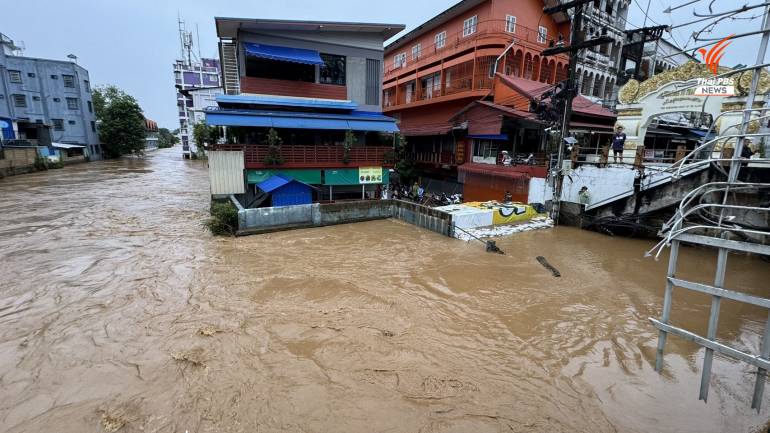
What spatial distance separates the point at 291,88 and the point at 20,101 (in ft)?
130

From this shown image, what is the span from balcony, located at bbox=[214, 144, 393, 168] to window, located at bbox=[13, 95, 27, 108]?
39678 millimetres

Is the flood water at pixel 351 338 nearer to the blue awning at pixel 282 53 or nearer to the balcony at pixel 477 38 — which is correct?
the blue awning at pixel 282 53

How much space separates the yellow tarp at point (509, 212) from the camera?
52.9 feet

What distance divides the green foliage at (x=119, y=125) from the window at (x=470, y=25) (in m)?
48.6

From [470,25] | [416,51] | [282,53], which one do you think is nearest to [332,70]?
[282,53]

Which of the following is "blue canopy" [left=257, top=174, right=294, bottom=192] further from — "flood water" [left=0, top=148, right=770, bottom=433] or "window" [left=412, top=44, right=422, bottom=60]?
"window" [left=412, top=44, right=422, bottom=60]

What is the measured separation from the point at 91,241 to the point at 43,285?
14.9ft

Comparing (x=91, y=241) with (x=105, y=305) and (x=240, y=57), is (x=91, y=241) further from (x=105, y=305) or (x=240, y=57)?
(x=240, y=57)

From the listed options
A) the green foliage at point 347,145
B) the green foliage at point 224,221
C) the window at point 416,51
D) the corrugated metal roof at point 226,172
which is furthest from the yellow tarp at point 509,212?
the window at point 416,51

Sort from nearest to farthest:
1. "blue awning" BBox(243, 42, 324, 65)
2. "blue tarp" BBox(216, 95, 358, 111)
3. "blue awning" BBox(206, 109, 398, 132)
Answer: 1. "blue awning" BBox(206, 109, 398, 132)
2. "blue tarp" BBox(216, 95, 358, 111)
3. "blue awning" BBox(243, 42, 324, 65)

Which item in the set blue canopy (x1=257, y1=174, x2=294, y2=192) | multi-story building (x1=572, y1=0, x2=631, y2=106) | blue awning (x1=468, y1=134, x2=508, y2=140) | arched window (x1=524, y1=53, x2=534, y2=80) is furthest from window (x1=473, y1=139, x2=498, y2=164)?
blue canopy (x1=257, y1=174, x2=294, y2=192)

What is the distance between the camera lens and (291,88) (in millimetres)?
19375

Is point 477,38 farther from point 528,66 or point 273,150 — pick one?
point 273,150

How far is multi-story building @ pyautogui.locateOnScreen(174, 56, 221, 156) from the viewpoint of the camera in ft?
204
